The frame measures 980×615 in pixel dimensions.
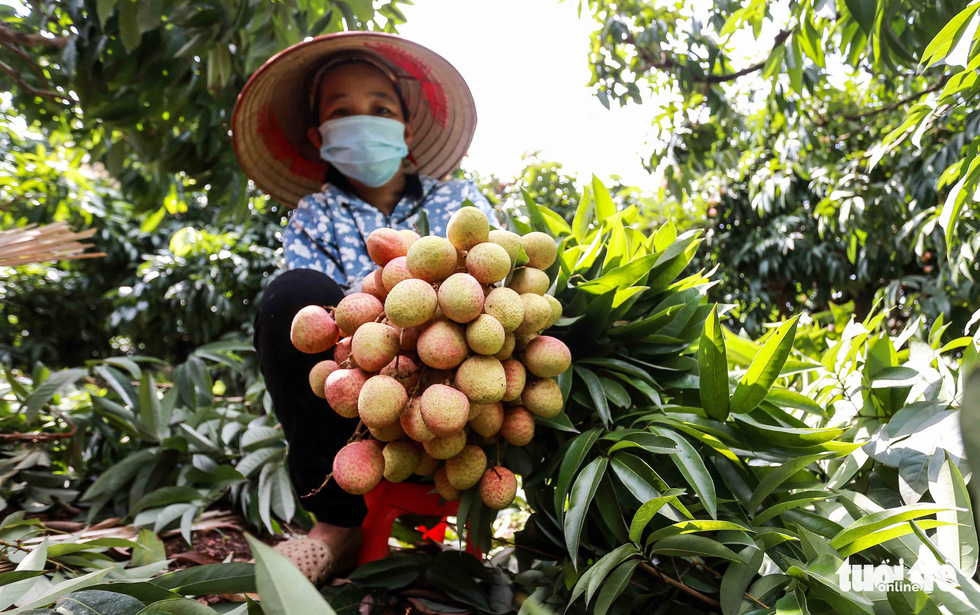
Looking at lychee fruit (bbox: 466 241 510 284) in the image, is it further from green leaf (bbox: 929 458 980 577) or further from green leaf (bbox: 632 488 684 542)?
→ green leaf (bbox: 929 458 980 577)

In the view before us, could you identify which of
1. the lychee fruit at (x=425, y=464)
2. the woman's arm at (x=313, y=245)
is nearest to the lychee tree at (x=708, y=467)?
the lychee fruit at (x=425, y=464)

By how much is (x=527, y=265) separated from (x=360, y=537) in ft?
1.74

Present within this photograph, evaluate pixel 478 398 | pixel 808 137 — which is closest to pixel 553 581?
pixel 478 398

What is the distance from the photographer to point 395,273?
0.59 meters

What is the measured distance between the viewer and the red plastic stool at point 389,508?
2.64 feet

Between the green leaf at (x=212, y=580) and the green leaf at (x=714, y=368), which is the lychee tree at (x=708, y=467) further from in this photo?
the green leaf at (x=212, y=580)

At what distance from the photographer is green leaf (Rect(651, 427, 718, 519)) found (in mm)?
528

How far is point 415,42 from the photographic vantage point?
1.09 m

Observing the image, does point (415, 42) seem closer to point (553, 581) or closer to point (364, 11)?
point (364, 11)

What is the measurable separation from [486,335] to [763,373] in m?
0.30

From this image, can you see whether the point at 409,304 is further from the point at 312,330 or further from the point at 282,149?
the point at 282,149

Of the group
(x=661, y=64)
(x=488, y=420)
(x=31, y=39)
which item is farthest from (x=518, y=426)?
(x=661, y=64)

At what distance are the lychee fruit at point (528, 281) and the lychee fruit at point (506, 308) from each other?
6 centimetres

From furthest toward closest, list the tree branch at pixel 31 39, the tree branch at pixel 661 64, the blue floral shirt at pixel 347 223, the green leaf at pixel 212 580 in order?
the tree branch at pixel 661 64 < the tree branch at pixel 31 39 < the blue floral shirt at pixel 347 223 < the green leaf at pixel 212 580
